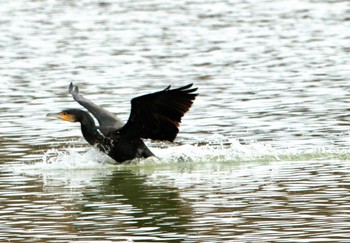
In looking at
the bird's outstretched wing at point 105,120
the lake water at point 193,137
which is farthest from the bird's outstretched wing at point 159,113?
the lake water at point 193,137

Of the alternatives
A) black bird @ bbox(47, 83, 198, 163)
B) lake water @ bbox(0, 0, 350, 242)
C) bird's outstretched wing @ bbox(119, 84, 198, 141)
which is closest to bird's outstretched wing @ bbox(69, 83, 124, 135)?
black bird @ bbox(47, 83, 198, 163)

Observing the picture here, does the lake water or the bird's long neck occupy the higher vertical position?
the bird's long neck

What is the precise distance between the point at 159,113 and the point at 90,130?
98cm

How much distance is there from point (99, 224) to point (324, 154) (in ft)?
16.2

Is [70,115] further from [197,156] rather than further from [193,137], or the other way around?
[193,137]

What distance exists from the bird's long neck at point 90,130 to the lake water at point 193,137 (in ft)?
1.28

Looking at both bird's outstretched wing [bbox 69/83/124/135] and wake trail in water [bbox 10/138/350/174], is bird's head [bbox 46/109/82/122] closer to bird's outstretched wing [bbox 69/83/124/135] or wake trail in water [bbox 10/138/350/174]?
bird's outstretched wing [bbox 69/83/124/135]

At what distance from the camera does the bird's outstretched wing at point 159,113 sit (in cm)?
1451

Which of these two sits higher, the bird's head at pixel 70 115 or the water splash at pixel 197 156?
the bird's head at pixel 70 115

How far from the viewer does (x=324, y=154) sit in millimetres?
15484

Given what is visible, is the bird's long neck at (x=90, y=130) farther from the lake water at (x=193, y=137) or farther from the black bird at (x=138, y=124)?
the lake water at (x=193, y=137)

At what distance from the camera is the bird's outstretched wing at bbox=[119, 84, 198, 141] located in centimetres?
1451

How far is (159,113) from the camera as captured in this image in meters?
14.8

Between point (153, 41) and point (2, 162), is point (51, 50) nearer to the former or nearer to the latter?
point (153, 41)
